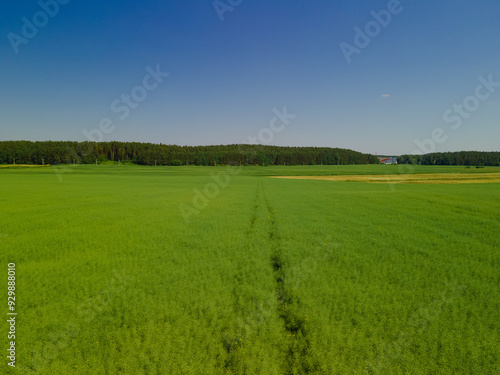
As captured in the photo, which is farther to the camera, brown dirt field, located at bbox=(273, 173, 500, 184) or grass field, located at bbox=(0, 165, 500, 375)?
brown dirt field, located at bbox=(273, 173, 500, 184)

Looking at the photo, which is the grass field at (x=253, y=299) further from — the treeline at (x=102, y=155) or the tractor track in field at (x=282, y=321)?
the treeline at (x=102, y=155)

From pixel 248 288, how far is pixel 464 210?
2324 cm

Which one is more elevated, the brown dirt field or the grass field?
the brown dirt field

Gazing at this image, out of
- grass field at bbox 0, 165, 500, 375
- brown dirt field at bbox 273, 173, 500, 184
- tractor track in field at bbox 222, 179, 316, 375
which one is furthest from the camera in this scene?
brown dirt field at bbox 273, 173, 500, 184

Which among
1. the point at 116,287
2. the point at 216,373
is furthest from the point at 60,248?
the point at 216,373

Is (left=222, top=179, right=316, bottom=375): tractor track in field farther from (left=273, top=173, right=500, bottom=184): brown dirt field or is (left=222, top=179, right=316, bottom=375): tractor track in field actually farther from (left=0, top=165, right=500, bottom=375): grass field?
(left=273, top=173, right=500, bottom=184): brown dirt field

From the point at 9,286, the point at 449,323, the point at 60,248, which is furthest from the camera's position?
the point at 60,248

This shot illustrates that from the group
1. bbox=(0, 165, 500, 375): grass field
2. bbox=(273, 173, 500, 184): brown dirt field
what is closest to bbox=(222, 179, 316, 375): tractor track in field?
bbox=(0, 165, 500, 375): grass field

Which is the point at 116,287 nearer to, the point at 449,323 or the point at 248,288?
the point at 248,288

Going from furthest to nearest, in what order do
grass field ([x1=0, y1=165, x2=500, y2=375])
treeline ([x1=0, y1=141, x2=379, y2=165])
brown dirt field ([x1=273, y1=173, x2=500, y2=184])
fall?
treeline ([x1=0, y1=141, x2=379, y2=165]) → brown dirt field ([x1=273, y1=173, x2=500, y2=184]) → grass field ([x1=0, y1=165, x2=500, y2=375])

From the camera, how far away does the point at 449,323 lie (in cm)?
805

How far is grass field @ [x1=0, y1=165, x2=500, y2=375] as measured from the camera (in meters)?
6.62

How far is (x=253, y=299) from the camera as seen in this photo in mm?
9141

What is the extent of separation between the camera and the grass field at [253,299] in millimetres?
6621
